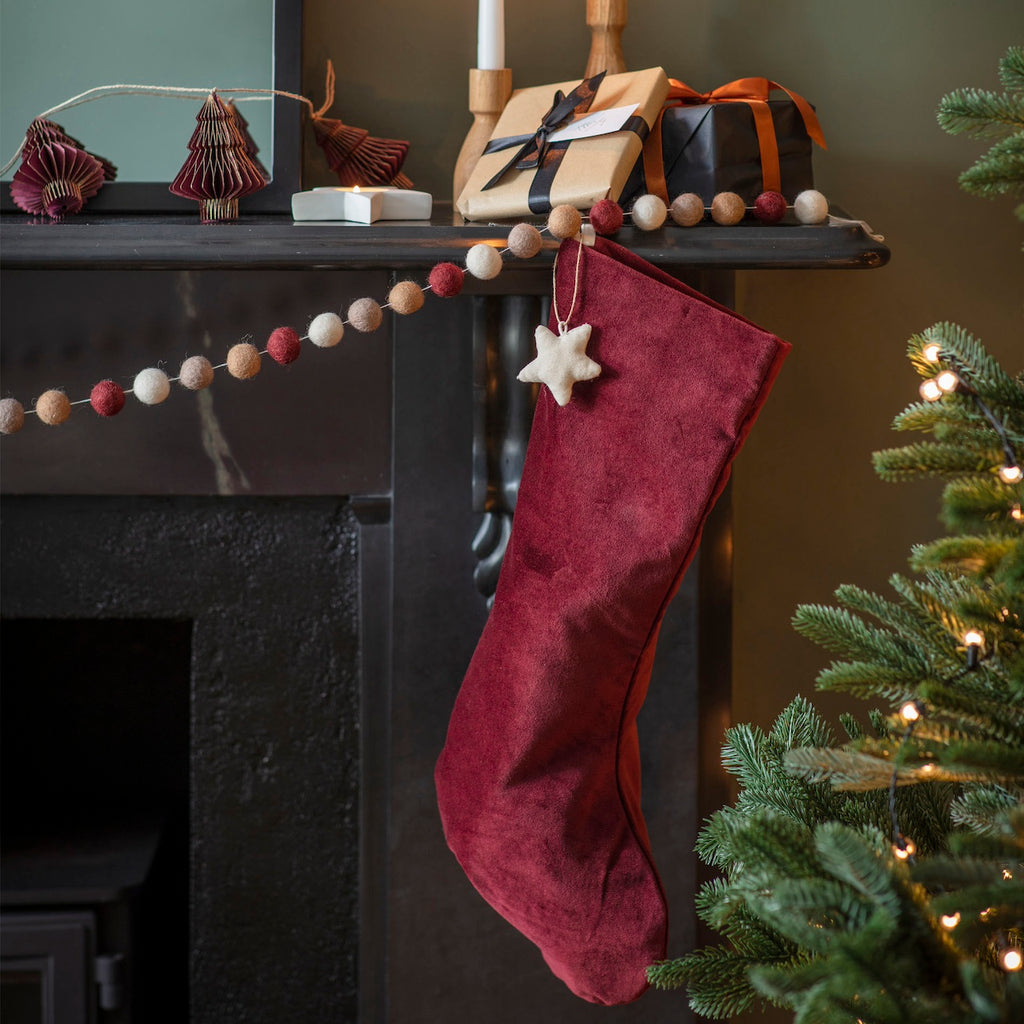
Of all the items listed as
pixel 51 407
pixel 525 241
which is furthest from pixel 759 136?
pixel 51 407

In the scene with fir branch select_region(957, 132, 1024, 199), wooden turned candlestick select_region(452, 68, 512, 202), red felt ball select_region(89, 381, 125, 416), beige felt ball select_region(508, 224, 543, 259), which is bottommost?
red felt ball select_region(89, 381, 125, 416)

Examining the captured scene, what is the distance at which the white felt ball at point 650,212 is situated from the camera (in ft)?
2.80

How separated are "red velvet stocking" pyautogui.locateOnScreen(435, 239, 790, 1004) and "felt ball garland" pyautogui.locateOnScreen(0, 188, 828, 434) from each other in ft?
0.09

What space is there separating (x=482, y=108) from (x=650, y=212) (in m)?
0.25

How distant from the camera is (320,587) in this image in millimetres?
1115

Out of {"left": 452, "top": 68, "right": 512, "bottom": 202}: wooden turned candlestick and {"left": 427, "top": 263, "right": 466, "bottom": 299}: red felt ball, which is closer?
{"left": 427, "top": 263, "right": 466, "bottom": 299}: red felt ball

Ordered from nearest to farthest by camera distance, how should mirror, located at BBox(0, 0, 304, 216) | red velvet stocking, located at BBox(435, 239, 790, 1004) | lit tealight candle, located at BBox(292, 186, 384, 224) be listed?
red velvet stocking, located at BBox(435, 239, 790, 1004) → lit tealight candle, located at BBox(292, 186, 384, 224) → mirror, located at BBox(0, 0, 304, 216)

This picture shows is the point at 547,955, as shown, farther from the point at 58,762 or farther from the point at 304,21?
the point at 304,21

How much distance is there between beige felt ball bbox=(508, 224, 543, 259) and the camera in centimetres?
84

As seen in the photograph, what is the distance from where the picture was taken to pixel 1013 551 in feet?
1.89

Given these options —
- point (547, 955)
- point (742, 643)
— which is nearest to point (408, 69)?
point (742, 643)

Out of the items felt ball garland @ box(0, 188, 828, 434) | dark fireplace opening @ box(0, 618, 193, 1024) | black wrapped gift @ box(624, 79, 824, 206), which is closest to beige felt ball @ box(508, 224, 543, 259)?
felt ball garland @ box(0, 188, 828, 434)

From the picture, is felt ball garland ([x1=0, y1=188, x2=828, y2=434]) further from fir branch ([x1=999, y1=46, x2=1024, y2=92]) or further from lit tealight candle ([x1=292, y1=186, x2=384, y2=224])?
fir branch ([x1=999, y1=46, x2=1024, y2=92])

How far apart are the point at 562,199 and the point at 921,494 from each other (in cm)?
60
